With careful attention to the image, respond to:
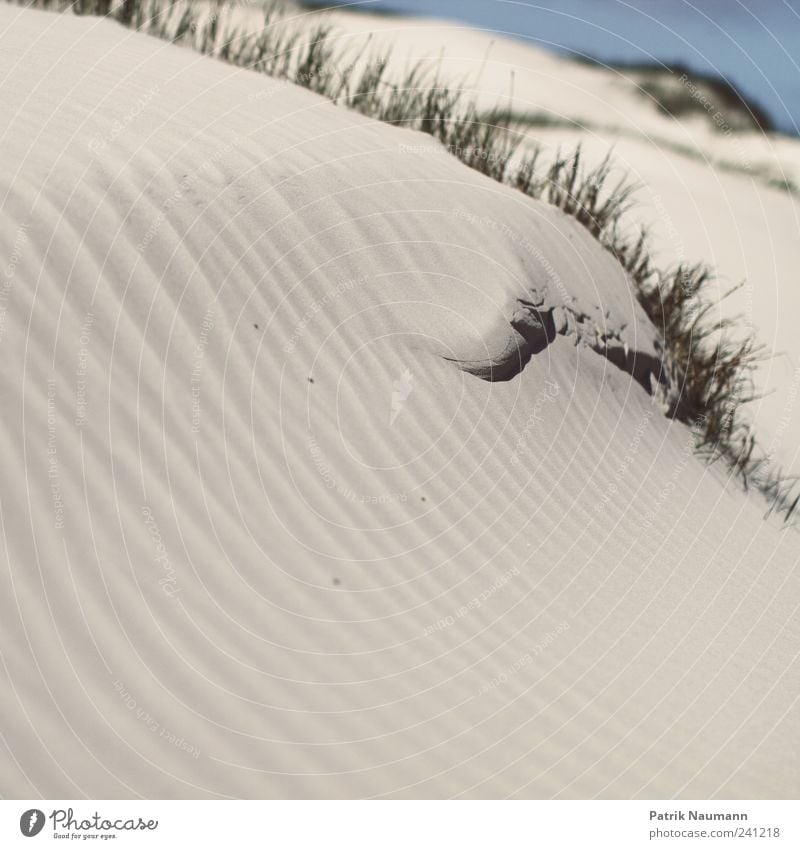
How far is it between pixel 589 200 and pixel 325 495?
4.30 meters

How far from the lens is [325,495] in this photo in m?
3.36

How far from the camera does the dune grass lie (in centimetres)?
550

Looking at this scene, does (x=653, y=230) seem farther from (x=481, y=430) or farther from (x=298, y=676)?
(x=298, y=676)

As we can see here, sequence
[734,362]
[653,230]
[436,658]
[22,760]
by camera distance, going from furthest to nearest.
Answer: [653,230] < [734,362] < [436,658] < [22,760]

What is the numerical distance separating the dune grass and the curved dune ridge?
50cm

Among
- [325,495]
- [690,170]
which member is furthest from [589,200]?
[690,170]

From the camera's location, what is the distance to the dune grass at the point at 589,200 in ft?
18.1

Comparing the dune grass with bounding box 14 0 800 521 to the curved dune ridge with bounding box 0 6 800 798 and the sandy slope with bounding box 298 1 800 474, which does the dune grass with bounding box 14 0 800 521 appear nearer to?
the sandy slope with bounding box 298 1 800 474

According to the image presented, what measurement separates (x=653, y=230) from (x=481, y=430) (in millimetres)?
5978

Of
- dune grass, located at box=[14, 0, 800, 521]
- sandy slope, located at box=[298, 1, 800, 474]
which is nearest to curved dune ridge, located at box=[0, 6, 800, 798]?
dune grass, located at box=[14, 0, 800, 521]

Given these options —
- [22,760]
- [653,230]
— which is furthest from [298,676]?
[653,230]

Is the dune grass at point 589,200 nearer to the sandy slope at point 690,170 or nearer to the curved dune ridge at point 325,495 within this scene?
the sandy slope at point 690,170

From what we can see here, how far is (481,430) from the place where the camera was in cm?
405

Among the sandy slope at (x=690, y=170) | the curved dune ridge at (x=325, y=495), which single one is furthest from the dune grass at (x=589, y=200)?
the curved dune ridge at (x=325, y=495)
